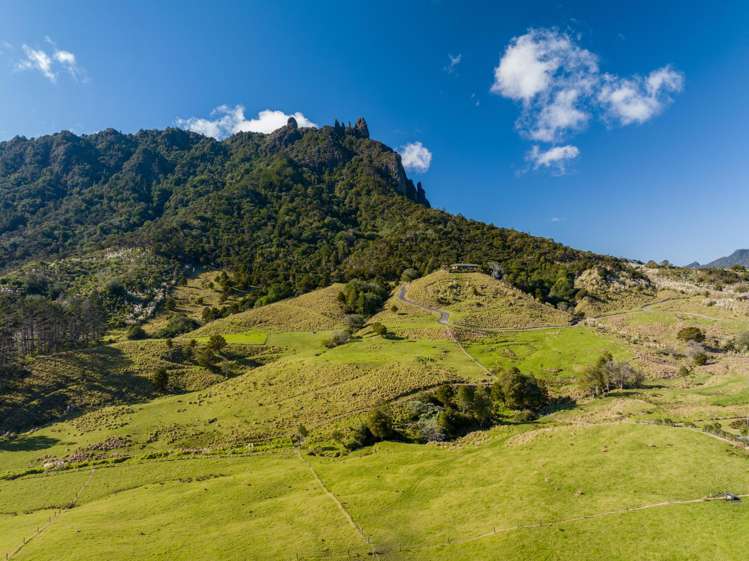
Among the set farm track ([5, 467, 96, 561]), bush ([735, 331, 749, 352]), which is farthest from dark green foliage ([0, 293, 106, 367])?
bush ([735, 331, 749, 352])

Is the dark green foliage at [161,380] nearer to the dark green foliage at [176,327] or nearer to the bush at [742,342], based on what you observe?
the dark green foliage at [176,327]

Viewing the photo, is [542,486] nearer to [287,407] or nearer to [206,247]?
[287,407]

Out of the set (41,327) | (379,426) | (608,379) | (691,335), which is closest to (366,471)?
(379,426)

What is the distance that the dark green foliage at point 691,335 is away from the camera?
69.8 meters

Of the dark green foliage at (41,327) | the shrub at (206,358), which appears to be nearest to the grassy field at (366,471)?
the shrub at (206,358)

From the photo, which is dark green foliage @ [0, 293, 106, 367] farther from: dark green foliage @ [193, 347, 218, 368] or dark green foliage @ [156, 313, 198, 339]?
dark green foliage @ [193, 347, 218, 368]

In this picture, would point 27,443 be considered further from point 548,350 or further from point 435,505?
point 548,350

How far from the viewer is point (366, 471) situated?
3850 centimetres

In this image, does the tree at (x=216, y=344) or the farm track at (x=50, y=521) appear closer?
the farm track at (x=50, y=521)

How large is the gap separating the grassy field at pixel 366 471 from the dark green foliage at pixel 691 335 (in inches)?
302

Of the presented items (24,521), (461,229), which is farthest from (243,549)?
(461,229)

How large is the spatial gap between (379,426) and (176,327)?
76.1m

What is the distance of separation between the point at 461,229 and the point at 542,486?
159m

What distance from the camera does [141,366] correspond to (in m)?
72.2
